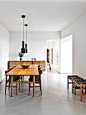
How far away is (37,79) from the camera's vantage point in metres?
4.24

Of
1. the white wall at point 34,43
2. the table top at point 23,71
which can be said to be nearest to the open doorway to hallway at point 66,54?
the white wall at point 34,43

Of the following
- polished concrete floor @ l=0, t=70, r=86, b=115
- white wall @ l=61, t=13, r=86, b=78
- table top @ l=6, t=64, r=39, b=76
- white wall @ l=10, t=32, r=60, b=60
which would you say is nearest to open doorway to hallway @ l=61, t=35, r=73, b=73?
white wall @ l=10, t=32, r=60, b=60

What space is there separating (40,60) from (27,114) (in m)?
5.72

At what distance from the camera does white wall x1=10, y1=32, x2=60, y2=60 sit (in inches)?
323

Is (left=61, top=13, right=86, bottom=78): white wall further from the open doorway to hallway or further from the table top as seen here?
the open doorway to hallway

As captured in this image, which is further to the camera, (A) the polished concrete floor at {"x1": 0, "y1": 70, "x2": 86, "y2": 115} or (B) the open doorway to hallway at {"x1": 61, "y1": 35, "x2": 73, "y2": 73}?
(B) the open doorway to hallway at {"x1": 61, "y1": 35, "x2": 73, "y2": 73}

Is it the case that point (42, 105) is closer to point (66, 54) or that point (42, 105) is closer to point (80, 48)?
point (80, 48)

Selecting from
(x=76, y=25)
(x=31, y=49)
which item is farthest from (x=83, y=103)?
(x=31, y=49)

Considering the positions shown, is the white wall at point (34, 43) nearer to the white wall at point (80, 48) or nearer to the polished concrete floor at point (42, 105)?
the white wall at point (80, 48)

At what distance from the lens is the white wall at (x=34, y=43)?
8211 mm

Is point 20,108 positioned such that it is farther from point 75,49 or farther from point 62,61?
point 62,61

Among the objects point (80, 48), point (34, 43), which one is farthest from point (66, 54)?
point (80, 48)

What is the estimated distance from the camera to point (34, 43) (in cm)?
829

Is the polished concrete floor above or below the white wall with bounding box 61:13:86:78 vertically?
below
